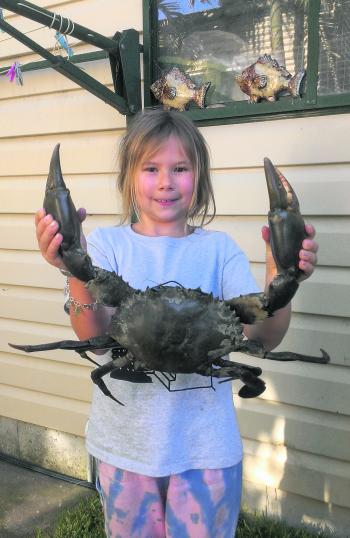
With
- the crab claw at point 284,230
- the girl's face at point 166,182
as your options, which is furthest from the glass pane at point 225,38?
the crab claw at point 284,230

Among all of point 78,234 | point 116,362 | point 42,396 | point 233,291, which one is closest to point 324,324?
point 233,291

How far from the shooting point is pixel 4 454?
4.83m

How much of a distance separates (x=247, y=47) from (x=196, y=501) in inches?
103

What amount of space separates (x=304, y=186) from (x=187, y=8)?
1.41 metres

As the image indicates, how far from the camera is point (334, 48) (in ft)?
10.1

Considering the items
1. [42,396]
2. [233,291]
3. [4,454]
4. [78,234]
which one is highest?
[78,234]

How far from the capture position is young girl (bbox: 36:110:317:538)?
6.60ft

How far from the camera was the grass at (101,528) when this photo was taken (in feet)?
11.4

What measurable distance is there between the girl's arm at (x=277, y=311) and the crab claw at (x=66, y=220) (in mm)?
637

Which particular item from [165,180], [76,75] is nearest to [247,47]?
[76,75]

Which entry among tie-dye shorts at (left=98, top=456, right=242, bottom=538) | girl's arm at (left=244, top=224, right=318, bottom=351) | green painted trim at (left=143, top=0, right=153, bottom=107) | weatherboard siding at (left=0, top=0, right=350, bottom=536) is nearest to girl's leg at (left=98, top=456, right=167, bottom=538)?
tie-dye shorts at (left=98, top=456, right=242, bottom=538)

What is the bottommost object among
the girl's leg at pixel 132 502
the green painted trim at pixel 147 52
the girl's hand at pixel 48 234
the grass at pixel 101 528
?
the grass at pixel 101 528

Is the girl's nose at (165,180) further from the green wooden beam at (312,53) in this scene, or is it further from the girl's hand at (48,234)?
the green wooden beam at (312,53)

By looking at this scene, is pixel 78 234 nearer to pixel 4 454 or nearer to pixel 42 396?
pixel 42 396
